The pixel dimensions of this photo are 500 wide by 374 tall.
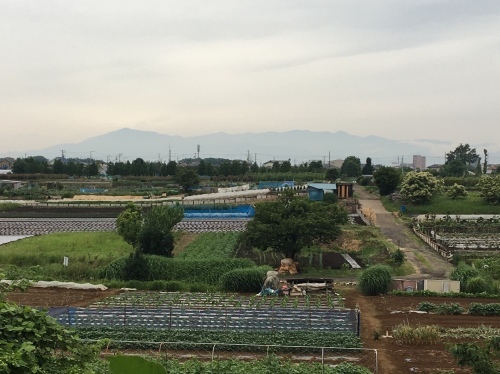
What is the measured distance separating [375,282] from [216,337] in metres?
7.23

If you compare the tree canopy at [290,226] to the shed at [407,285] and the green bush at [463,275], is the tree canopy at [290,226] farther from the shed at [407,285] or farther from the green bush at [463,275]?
the green bush at [463,275]

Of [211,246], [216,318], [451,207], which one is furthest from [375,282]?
[451,207]

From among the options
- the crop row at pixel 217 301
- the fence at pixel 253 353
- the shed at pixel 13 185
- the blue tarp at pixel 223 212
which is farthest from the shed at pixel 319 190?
the shed at pixel 13 185

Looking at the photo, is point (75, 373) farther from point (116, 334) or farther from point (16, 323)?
point (116, 334)

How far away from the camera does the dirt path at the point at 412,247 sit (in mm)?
22594

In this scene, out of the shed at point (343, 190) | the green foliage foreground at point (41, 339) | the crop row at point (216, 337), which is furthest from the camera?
the shed at point (343, 190)

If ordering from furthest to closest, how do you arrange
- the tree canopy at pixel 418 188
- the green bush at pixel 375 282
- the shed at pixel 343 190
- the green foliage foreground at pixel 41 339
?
the shed at pixel 343 190 < the tree canopy at pixel 418 188 < the green bush at pixel 375 282 < the green foliage foreground at pixel 41 339

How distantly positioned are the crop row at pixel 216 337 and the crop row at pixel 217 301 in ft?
8.96

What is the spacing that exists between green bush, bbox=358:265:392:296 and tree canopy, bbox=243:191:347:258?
15.3ft

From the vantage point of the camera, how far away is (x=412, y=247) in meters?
27.9

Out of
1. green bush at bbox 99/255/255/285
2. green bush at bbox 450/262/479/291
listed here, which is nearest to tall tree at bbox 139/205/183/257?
green bush at bbox 99/255/255/285

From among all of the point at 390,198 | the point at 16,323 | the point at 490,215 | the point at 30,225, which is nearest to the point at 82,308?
the point at 16,323

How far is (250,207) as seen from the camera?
135 ft

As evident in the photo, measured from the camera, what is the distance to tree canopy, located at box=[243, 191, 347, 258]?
22094 mm
